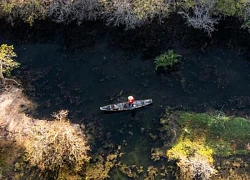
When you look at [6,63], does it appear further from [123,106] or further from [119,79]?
[123,106]

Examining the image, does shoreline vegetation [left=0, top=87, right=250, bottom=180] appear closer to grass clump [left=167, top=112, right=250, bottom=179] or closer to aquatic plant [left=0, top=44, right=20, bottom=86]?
grass clump [left=167, top=112, right=250, bottom=179]

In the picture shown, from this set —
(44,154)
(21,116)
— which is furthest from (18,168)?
(21,116)

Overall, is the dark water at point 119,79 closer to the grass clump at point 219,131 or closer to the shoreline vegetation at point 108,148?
the shoreline vegetation at point 108,148

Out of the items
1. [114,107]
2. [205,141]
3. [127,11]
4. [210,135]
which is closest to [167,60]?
[127,11]

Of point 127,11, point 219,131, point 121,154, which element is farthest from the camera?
point 127,11

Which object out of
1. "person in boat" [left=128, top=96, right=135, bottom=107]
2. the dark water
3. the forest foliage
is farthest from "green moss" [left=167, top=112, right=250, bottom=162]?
the forest foliage

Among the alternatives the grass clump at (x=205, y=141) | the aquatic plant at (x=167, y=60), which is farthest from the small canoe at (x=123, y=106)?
the aquatic plant at (x=167, y=60)
